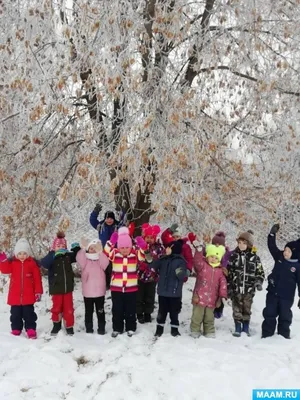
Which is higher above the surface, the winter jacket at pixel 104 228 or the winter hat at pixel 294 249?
the winter jacket at pixel 104 228

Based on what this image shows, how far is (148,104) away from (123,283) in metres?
2.36

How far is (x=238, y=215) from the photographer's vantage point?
6047mm

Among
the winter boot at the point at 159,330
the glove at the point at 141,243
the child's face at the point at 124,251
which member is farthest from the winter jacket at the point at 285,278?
the child's face at the point at 124,251

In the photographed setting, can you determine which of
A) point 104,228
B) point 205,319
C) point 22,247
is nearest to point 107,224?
point 104,228

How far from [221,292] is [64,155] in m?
A: 3.30

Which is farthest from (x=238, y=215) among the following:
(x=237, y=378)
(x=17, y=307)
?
(x=17, y=307)

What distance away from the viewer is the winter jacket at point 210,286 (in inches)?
213

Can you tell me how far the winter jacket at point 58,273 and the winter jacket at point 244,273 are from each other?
2224mm

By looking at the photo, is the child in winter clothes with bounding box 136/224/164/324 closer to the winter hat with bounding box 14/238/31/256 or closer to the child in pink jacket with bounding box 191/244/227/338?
the child in pink jacket with bounding box 191/244/227/338

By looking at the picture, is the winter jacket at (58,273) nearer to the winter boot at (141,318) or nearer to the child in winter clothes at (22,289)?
the child in winter clothes at (22,289)

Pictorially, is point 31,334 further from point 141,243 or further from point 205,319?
point 205,319

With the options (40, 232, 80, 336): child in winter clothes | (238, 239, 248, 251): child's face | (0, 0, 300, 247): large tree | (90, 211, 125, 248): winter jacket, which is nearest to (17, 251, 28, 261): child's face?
(40, 232, 80, 336): child in winter clothes

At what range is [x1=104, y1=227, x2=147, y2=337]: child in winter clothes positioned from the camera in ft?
17.5

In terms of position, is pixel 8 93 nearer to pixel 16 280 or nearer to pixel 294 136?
pixel 16 280
